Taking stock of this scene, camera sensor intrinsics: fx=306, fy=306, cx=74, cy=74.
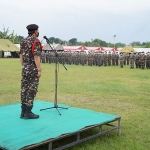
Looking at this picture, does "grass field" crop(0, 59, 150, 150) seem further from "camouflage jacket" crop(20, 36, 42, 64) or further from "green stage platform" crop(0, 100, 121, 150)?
"camouflage jacket" crop(20, 36, 42, 64)

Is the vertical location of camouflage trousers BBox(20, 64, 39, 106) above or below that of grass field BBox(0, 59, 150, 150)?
above

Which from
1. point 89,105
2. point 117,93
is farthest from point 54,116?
point 117,93

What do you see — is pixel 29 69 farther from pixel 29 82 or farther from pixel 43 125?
pixel 43 125

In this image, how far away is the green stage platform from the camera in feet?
12.4

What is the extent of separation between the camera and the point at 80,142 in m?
4.45

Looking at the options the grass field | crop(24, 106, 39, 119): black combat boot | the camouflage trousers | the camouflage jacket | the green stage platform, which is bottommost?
the grass field

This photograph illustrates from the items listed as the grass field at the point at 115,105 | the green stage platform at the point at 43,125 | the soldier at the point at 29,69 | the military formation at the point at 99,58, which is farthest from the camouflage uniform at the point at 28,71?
the military formation at the point at 99,58

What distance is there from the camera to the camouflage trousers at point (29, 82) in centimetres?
494

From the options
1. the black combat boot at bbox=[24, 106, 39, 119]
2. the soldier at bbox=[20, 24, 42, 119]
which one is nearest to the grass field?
the black combat boot at bbox=[24, 106, 39, 119]

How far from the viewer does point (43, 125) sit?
4527mm

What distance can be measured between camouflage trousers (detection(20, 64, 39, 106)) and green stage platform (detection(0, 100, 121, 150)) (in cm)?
36

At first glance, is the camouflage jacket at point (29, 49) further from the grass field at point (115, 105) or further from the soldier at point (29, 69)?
the grass field at point (115, 105)

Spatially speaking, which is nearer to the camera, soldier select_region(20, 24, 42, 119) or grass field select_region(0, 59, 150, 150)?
grass field select_region(0, 59, 150, 150)

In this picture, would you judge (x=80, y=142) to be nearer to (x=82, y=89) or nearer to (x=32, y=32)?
(x=32, y=32)
